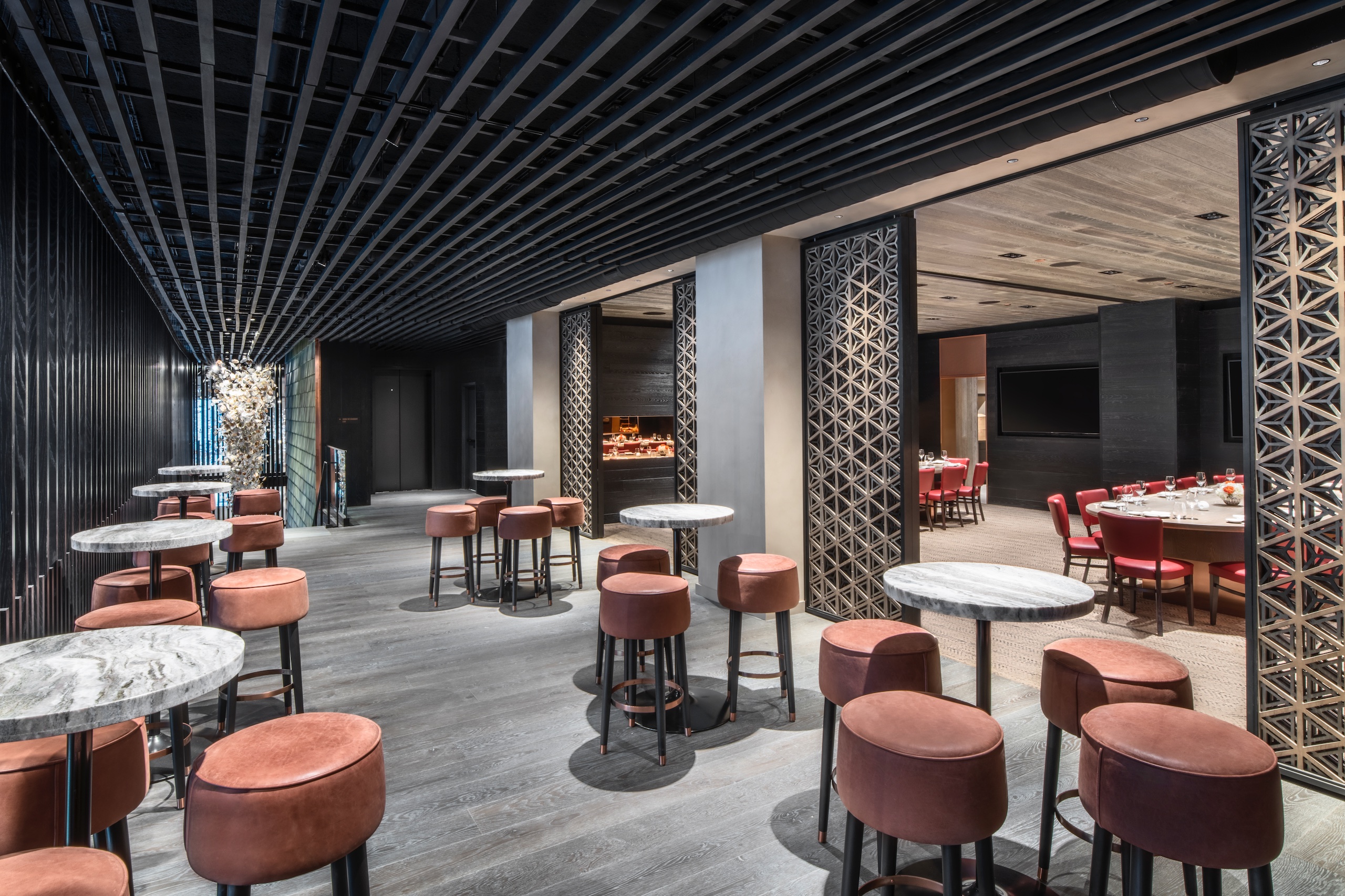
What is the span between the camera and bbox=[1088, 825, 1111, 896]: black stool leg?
1.82 metres

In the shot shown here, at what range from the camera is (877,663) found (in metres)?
2.34

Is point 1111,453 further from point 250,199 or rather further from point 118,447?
point 118,447

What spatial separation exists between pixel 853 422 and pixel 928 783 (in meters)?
3.61

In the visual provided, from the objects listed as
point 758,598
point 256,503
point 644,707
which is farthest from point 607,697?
point 256,503

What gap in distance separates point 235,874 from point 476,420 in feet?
43.2

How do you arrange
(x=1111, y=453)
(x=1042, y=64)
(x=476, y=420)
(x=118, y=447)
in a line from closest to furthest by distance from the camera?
(x=1042, y=64), (x=118, y=447), (x=1111, y=453), (x=476, y=420)

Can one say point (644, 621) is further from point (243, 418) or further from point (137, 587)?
point (243, 418)

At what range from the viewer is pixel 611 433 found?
34.9 feet

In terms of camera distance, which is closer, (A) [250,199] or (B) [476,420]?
(A) [250,199]

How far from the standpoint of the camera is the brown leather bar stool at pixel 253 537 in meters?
4.51

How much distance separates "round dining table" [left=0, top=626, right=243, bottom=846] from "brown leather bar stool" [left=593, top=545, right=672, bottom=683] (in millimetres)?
2318

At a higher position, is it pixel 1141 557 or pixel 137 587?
pixel 137 587

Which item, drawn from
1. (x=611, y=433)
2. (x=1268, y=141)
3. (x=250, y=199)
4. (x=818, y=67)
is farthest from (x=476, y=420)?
(x=1268, y=141)

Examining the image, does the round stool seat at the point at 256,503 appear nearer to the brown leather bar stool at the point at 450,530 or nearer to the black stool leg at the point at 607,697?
the brown leather bar stool at the point at 450,530
